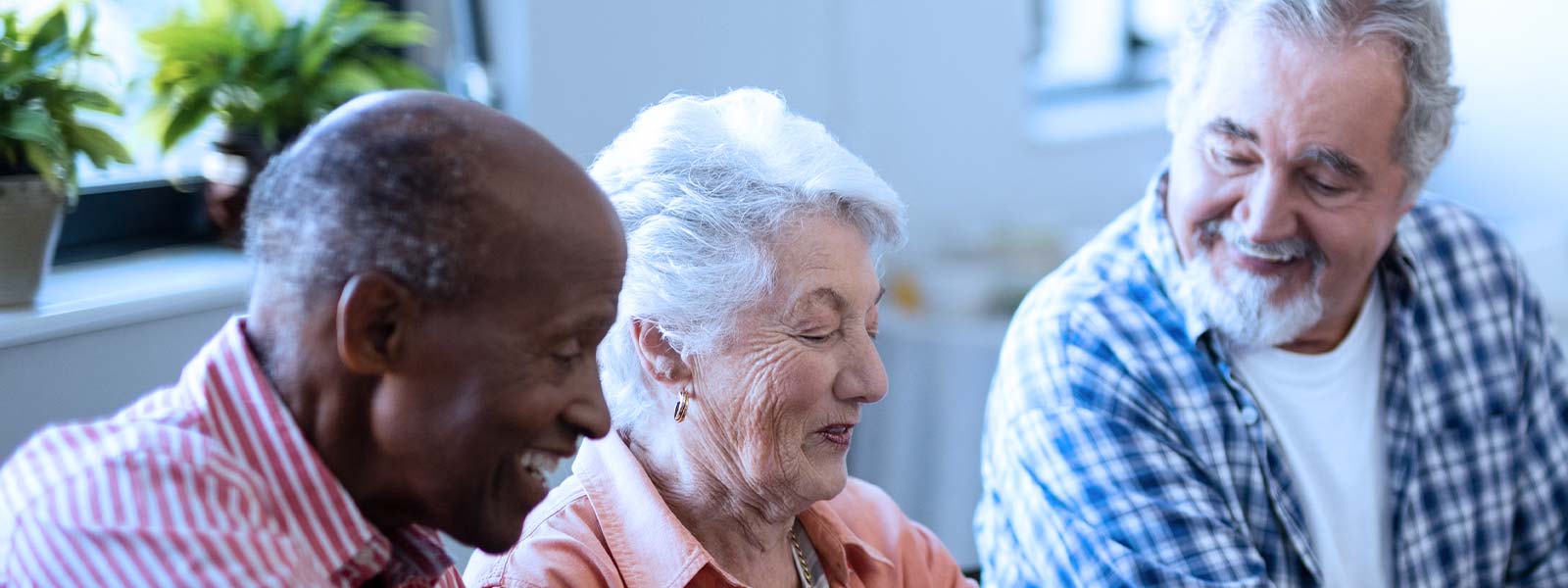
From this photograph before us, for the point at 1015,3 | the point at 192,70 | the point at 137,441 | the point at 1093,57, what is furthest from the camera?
the point at 1093,57

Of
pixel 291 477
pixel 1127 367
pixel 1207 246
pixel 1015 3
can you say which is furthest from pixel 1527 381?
pixel 1015 3

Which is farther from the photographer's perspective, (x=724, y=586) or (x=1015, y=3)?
(x=1015, y=3)

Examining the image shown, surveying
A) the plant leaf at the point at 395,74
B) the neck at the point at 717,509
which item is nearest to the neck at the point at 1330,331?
the neck at the point at 717,509

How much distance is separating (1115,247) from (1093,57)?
10.9ft

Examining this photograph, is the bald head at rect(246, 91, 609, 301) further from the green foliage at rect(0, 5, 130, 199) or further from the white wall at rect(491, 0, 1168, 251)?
the white wall at rect(491, 0, 1168, 251)

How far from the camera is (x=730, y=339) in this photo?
4.67 ft

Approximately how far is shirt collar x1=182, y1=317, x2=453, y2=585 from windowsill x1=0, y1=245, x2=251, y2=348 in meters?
0.65

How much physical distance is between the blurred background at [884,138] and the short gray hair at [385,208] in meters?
0.57

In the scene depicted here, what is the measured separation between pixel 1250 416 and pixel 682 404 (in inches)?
31.3

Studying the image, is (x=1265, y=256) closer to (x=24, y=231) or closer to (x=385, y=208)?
(x=385, y=208)

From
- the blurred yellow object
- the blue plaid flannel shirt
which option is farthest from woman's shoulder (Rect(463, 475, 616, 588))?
the blurred yellow object

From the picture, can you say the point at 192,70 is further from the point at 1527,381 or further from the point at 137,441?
the point at 1527,381

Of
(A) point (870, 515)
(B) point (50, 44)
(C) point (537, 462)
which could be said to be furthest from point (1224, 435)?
(B) point (50, 44)

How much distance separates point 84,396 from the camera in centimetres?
171
